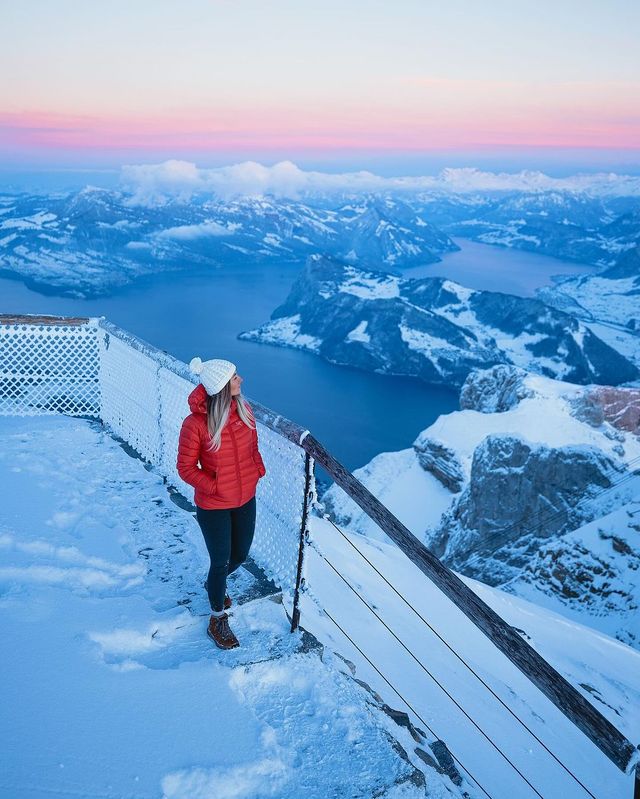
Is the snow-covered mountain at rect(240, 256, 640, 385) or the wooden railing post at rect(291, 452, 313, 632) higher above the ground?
the wooden railing post at rect(291, 452, 313, 632)

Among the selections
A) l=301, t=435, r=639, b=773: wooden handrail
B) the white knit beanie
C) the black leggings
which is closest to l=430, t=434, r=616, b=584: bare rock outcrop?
the black leggings

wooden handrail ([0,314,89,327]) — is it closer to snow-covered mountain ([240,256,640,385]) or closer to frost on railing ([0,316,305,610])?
frost on railing ([0,316,305,610])

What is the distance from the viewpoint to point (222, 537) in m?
4.33

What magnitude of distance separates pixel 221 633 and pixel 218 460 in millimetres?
1445

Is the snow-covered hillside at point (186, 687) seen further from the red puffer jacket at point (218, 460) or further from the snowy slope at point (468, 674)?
the red puffer jacket at point (218, 460)

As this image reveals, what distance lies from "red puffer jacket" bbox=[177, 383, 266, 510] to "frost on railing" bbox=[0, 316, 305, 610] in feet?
1.48

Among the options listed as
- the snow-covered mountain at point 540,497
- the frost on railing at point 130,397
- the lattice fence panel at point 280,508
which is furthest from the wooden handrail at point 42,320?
the snow-covered mountain at point 540,497

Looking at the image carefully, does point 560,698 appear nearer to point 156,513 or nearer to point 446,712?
point 446,712

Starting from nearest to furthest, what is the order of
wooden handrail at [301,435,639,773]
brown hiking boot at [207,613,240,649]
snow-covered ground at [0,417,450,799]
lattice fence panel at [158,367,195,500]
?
wooden handrail at [301,435,639,773] < snow-covered ground at [0,417,450,799] < brown hiking boot at [207,613,240,649] < lattice fence panel at [158,367,195,500]

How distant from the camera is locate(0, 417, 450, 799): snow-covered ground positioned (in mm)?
3326

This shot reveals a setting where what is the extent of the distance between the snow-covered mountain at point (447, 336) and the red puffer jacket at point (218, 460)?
14266 cm

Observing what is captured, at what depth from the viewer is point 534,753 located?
18.8 ft

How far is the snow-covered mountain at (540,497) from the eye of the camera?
25.5 metres

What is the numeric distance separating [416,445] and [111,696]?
171 ft
